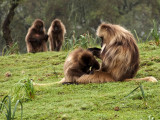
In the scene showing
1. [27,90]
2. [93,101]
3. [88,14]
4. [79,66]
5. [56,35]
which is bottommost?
[93,101]

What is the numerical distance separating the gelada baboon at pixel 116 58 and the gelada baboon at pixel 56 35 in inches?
355

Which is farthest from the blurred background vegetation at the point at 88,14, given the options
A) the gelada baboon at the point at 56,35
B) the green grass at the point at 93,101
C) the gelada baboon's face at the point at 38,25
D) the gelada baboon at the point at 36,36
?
the green grass at the point at 93,101

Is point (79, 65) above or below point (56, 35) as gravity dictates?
below

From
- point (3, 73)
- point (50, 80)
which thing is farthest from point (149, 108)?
point (3, 73)

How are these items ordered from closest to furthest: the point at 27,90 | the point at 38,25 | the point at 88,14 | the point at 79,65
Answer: the point at 27,90
the point at 79,65
the point at 38,25
the point at 88,14

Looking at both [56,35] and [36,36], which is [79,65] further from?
[56,35]

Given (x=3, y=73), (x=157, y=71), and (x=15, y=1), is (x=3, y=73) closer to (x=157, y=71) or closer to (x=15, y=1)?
(x=157, y=71)

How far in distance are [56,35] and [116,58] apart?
31.6 feet

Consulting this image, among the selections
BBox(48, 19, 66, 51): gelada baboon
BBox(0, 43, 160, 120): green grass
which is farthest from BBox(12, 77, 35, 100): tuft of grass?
BBox(48, 19, 66, 51): gelada baboon

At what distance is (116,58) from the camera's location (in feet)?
20.5

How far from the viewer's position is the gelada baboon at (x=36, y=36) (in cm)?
1448

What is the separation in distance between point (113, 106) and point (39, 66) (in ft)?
17.2

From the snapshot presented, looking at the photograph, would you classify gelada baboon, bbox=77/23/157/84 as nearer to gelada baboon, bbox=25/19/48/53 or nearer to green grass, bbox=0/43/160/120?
green grass, bbox=0/43/160/120

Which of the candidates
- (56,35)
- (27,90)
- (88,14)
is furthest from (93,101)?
(88,14)
